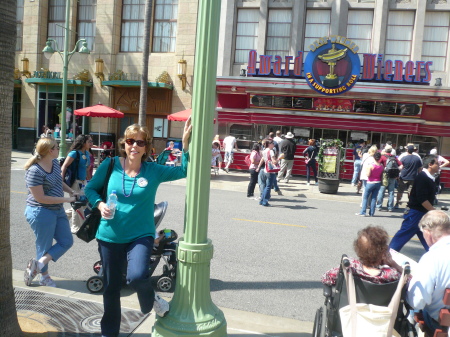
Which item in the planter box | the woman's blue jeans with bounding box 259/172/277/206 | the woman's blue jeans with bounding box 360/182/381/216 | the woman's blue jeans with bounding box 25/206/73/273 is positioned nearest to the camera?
the woman's blue jeans with bounding box 25/206/73/273

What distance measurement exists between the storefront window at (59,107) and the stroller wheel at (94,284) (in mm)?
18811

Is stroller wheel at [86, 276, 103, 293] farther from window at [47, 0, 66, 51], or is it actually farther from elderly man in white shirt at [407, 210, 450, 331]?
window at [47, 0, 66, 51]

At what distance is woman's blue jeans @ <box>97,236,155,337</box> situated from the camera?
342 centimetres

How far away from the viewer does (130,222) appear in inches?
141

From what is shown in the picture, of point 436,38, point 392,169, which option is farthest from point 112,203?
point 436,38

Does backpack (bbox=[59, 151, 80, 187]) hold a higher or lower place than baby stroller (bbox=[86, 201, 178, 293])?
higher

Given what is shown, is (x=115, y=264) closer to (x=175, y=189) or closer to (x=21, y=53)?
(x=175, y=189)

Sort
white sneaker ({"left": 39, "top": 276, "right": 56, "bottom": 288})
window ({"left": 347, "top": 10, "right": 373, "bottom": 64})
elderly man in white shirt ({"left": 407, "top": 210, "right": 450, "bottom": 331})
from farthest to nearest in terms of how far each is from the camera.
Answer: window ({"left": 347, "top": 10, "right": 373, "bottom": 64})
white sneaker ({"left": 39, "top": 276, "right": 56, "bottom": 288})
elderly man in white shirt ({"left": 407, "top": 210, "right": 450, "bottom": 331})

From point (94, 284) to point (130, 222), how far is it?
201 cm

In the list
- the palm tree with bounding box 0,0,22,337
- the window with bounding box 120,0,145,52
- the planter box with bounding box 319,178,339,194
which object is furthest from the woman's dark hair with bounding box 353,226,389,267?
the window with bounding box 120,0,145,52

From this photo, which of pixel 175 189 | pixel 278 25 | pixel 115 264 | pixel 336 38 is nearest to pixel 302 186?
pixel 175 189

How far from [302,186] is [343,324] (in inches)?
516

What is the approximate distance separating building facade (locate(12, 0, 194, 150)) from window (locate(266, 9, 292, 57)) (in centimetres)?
368

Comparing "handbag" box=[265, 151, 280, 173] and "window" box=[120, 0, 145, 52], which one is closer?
"handbag" box=[265, 151, 280, 173]
